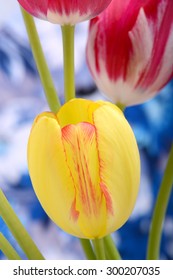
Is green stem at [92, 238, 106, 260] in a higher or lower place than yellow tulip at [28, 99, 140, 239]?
lower

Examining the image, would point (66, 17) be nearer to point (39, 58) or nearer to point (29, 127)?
point (39, 58)

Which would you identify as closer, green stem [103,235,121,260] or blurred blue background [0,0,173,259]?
green stem [103,235,121,260]

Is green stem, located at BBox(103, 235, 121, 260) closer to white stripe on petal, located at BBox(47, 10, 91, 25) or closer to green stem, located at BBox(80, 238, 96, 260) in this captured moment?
green stem, located at BBox(80, 238, 96, 260)

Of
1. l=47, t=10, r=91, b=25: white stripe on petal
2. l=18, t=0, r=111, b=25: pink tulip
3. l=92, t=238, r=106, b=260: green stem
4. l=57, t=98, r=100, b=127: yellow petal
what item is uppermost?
l=18, t=0, r=111, b=25: pink tulip

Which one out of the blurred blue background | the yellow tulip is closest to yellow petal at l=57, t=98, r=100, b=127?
the yellow tulip

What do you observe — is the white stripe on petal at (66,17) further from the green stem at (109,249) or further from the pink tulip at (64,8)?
the green stem at (109,249)

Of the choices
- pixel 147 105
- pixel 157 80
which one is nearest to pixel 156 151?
pixel 147 105
